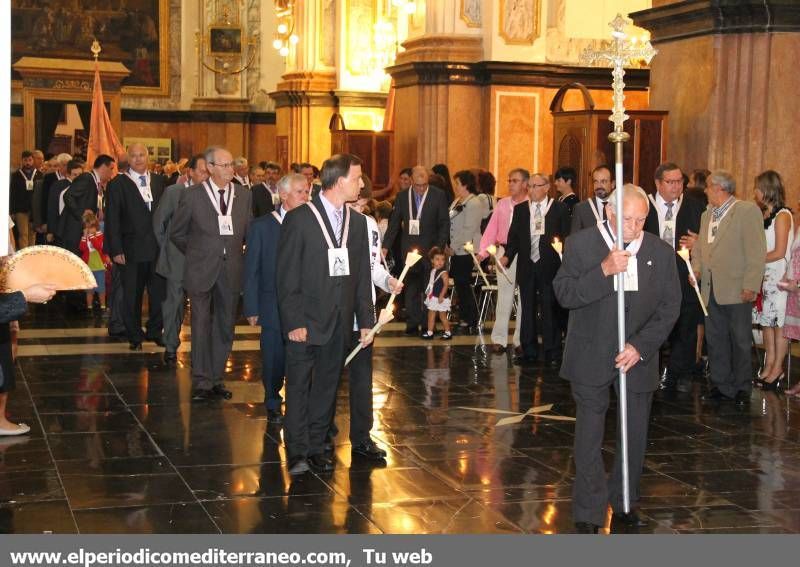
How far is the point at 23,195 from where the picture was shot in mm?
19234

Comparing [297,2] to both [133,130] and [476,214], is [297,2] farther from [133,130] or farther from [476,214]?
[476,214]

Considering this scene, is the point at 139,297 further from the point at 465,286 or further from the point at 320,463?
the point at 320,463

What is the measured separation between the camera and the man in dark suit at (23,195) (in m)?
19.1

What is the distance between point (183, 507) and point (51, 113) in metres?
20.3

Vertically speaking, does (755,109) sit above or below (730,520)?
above

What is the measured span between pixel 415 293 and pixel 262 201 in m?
3.34

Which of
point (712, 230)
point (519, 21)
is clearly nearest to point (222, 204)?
point (712, 230)

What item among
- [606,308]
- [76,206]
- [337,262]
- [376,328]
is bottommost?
[376,328]

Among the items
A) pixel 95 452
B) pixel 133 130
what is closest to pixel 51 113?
pixel 133 130

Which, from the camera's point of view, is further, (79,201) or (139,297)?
(79,201)

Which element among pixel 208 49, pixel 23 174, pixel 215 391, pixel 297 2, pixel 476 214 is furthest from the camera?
pixel 208 49

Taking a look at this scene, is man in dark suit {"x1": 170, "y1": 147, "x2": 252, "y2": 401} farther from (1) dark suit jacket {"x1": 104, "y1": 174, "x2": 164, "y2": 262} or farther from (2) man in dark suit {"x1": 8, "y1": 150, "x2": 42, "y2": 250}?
(2) man in dark suit {"x1": 8, "y1": 150, "x2": 42, "y2": 250}

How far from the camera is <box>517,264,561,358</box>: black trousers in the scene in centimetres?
1175

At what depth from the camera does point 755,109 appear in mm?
12703
